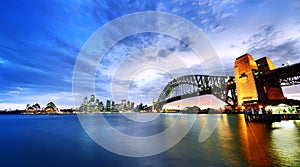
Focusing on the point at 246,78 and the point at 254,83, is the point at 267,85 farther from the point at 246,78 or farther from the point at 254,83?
the point at 246,78

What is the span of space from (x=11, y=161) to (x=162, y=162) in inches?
393

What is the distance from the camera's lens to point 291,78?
48.6 metres

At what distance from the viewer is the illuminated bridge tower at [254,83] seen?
48.1 meters

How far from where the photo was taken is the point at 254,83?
48688 millimetres

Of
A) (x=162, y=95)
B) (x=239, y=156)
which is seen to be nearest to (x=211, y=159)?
(x=239, y=156)

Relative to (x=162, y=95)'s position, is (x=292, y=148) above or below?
below

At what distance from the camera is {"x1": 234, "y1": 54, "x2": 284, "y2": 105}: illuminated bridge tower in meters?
48.1

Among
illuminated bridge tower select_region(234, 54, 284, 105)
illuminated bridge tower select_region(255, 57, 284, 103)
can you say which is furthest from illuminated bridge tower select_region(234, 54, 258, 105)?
illuminated bridge tower select_region(255, 57, 284, 103)

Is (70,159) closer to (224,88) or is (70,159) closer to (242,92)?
(242,92)

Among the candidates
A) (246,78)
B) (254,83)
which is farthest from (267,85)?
(246,78)

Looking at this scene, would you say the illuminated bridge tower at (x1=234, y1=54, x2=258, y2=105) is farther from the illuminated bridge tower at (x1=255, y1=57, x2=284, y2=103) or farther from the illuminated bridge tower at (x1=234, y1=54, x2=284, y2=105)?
the illuminated bridge tower at (x1=255, y1=57, x2=284, y2=103)

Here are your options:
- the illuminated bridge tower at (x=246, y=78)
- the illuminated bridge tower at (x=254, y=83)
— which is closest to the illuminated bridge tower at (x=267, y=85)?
the illuminated bridge tower at (x=254, y=83)

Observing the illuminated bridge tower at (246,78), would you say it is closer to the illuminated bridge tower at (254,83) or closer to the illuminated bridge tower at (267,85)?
the illuminated bridge tower at (254,83)

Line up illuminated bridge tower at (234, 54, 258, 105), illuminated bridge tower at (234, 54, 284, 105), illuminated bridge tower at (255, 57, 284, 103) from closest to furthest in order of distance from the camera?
illuminated bridge tower at (255, 57, 284, 103) < illuminated bridge tower at (234, 54, 284, 105) < illuminated bridge tower at (234, 54, 258, 105)
